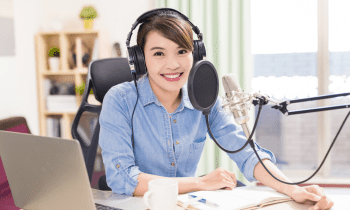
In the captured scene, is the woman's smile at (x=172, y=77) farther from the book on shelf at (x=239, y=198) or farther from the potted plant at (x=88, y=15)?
the potted plant at (x=88, y=15)

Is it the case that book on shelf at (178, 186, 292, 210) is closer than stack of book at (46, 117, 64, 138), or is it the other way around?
book on shelf at (178, 186, 292, 210)

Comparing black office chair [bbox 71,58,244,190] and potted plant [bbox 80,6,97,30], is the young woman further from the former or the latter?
potted plant [bbox 80,6,97,30]

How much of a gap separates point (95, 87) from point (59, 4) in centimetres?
175

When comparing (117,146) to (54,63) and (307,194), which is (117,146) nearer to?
(307,194)

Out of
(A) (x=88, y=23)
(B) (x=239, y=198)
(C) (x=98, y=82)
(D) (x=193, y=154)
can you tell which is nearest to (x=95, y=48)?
(A) (x=88, y=23)

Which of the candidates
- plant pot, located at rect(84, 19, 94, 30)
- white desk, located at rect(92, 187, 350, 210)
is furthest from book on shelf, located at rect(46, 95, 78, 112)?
white desk, located at rect(92, 187, 350, 210)

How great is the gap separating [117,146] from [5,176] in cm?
80

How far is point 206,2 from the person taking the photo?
2.65 meters

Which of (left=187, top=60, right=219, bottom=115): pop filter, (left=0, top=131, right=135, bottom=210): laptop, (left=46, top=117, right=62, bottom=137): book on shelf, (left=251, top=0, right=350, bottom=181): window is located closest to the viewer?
(left=0, top=131, right=135, bottom=210): laptop

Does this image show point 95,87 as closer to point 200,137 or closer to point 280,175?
point 200,137

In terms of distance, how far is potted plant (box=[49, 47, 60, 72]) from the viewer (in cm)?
259

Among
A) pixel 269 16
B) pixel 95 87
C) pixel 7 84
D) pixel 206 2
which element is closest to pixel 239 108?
pixel 95 87

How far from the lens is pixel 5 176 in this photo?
152 centimetres

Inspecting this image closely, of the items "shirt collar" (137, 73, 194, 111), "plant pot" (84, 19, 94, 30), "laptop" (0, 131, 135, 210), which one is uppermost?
"plant pot" (84, 19, 94, 30)
